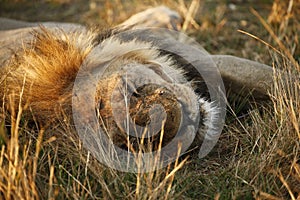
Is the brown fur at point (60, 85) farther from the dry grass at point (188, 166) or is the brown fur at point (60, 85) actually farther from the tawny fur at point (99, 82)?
the dry grass at point (188, 166)

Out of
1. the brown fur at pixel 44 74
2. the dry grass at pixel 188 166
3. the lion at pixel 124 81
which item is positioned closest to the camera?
the dry grass at pixel 188 166

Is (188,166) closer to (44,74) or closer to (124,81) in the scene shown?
(124,81)

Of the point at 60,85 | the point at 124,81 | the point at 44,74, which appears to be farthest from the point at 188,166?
the point at 44,74

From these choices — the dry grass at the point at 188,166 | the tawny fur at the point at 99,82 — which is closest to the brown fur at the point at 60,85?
the tawny fur at the point at 99,82

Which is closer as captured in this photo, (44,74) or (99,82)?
(99,82)

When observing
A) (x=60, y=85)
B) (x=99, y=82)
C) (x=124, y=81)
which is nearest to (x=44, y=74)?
(x=60, y=85)

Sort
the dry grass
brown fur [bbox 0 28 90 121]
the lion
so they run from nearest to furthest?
the dry grass → the lion → brown fur [bbox 0 28 90 121]

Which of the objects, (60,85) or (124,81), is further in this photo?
(60,85)

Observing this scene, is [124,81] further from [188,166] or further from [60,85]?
[188,166]

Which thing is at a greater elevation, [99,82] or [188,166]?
[99,82]

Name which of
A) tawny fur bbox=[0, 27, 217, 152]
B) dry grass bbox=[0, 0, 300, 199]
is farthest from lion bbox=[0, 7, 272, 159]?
dry grass bbox=[0, 0, 300, 199]

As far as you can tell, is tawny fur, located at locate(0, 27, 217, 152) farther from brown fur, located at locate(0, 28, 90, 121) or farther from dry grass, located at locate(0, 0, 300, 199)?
dry grass, located at locate(0, 0, 300, 199)

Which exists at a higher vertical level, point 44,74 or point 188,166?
point 44,74

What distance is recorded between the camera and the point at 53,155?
2.49 m
